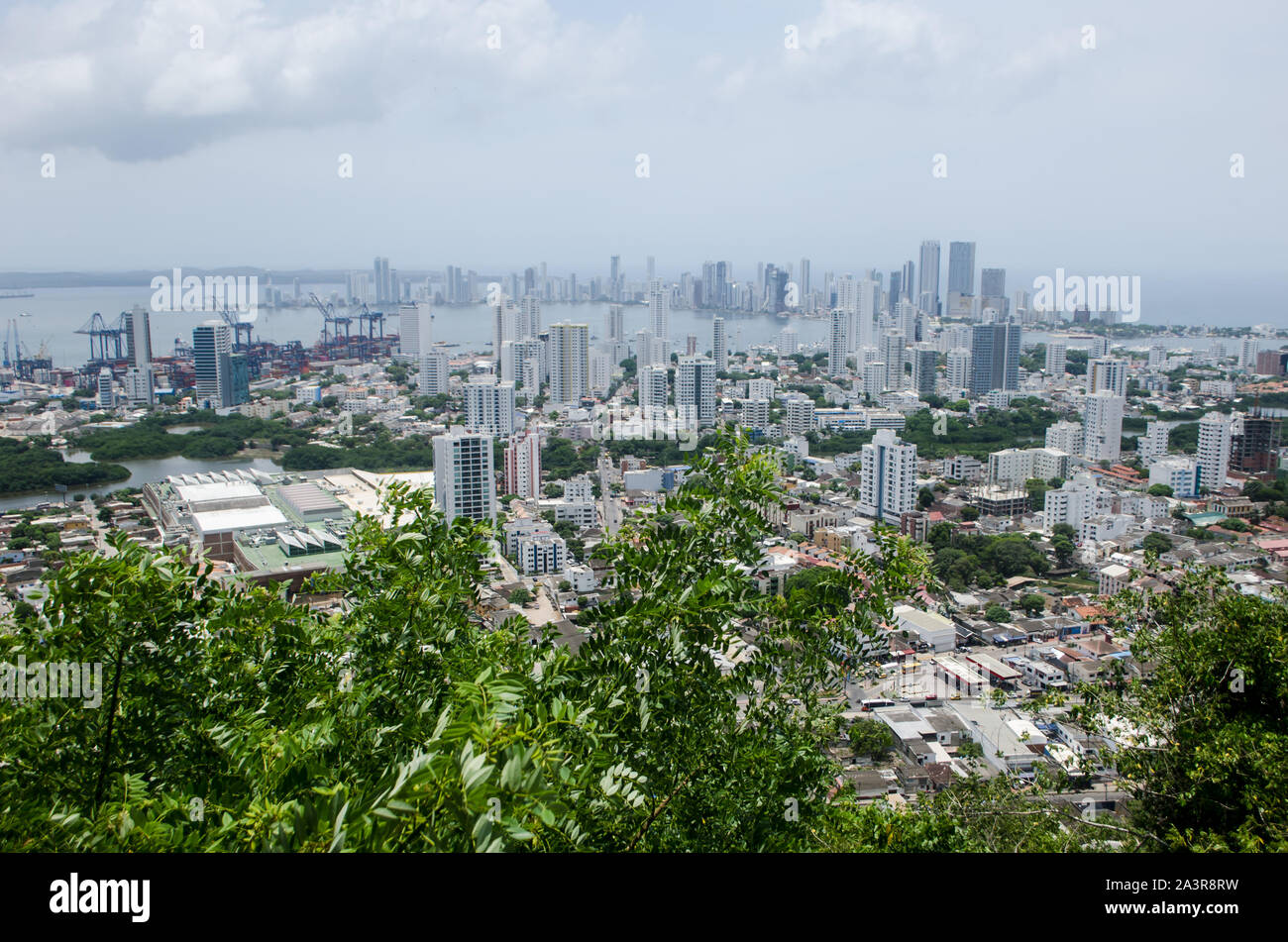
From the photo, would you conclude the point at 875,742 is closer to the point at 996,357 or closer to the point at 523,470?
the point at 523,470

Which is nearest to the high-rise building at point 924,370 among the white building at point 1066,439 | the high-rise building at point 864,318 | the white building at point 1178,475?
the high-rise building at point 864,318

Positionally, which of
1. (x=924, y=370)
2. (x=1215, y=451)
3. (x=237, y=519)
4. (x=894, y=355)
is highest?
(x=894, y=355)

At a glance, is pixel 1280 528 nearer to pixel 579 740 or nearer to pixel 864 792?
pixel 864 792

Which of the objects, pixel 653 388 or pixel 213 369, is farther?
pixel 653 388

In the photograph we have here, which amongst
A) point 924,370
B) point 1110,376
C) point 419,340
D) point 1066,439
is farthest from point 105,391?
point 1110,376

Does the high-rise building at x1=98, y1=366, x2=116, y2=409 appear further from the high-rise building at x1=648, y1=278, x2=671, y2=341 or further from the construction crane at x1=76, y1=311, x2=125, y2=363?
the high-rise building at x1=648, y1=278, x2=671, y2=341

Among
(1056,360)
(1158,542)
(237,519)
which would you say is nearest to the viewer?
(237,519)
